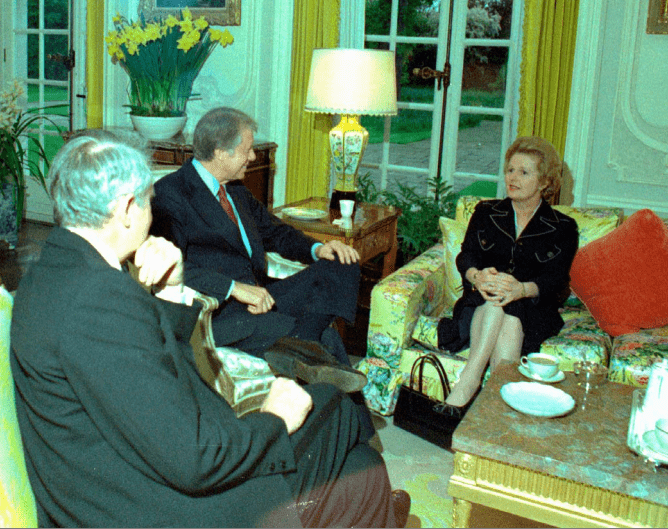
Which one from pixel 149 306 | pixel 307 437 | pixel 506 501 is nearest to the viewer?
pixel 149 306

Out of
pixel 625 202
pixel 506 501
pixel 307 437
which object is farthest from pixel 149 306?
pixel 625 202

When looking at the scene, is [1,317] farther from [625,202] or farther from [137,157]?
[625,202]

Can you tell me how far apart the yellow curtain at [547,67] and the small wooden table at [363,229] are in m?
0.84

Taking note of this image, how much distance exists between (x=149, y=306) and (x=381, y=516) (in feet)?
2.52

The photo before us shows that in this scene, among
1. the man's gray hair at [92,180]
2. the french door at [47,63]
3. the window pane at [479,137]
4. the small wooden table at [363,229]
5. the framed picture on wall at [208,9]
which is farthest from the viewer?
the french door at [47,63]

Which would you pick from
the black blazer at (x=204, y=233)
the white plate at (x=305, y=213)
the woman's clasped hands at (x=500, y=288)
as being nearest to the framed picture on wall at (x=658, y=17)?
the woman's clasped hands at (x=500, y=288)

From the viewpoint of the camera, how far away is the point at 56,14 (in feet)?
17.9

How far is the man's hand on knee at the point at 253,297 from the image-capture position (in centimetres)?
250

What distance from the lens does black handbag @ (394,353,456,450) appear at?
2.63 meters

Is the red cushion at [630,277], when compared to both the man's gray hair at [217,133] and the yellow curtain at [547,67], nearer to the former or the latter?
the yellow curtain at [547,67]

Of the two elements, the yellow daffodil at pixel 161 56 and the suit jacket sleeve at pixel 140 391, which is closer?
the suit jacket sleeve at pixel 140 391

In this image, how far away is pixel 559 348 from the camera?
2.69 m

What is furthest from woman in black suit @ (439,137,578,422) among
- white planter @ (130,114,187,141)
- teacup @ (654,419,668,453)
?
white planter @ (130,114,187,141)

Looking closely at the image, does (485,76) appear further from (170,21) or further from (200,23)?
(170,21)
